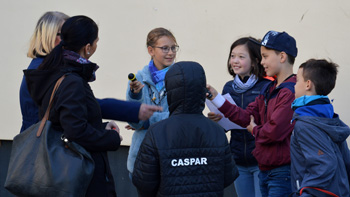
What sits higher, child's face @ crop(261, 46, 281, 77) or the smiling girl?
child's face @ crop(261, 46, 281, 77)

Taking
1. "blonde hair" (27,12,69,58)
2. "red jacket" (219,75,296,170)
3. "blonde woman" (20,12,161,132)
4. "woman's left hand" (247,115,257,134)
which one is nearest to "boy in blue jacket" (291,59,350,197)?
"red jacket" (219,75,296,170)

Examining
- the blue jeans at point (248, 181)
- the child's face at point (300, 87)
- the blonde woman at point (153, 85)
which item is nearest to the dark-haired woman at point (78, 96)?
the blonde woman at point (153, 85)

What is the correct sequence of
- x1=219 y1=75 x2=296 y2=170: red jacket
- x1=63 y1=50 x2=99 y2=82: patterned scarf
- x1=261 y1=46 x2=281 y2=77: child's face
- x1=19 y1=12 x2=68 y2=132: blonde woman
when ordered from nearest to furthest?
1. x1=63 y1=50 x2=99 y2=82: patterned scarf
2. x1=219 y1=75 x2=296 y2=170: red jacket
3. x1=19 y1=12 x2=68 y2=132: blonde woman
4. x1=261 y1=46 x2=281 y2=77: child's face

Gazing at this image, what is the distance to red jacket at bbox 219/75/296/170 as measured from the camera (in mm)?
3566

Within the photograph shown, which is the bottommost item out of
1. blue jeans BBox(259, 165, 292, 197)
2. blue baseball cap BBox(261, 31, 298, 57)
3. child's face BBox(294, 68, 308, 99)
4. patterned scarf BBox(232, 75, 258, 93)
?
blue jeans BBox(259, 165, 292, 197)

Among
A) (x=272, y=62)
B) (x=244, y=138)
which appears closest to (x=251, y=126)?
(x=244, y=138)

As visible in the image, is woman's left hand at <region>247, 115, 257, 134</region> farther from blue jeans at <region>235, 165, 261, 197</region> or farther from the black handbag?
the black handbag

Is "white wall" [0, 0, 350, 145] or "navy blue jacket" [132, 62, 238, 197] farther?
"white wall" [0, 0, 350, 145]

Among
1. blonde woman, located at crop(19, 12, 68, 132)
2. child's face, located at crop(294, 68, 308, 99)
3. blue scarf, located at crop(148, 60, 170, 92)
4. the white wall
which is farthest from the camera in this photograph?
the white wall

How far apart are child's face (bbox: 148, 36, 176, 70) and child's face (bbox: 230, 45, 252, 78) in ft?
1.69

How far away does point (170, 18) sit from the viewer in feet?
17.8

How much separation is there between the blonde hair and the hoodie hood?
116 centimetres

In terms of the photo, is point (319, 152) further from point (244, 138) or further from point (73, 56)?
point (73, 56)

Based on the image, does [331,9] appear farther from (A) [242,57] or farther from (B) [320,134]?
(B) [320,134]
